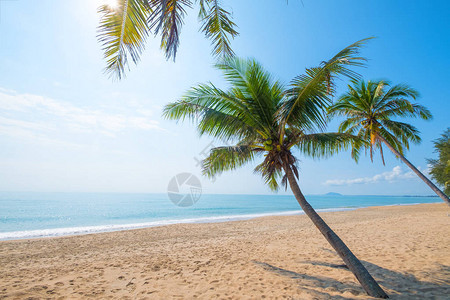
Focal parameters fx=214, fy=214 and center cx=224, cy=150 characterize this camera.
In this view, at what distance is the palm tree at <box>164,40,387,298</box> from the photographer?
4500 millimetres

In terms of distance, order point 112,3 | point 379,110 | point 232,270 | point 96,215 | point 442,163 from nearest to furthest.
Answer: point 112,3 → point 232,270 → point 379,110 → point 442,163 → point 96,215

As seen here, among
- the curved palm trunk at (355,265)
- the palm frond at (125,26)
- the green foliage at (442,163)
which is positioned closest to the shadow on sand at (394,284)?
the curved palm trunk at (355,265)

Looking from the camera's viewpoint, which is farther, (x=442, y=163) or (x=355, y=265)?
(x=442, y=163)

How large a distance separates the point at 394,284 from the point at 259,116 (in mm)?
4196

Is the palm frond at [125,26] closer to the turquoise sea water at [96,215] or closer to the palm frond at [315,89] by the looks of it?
the palm frond at [315,89]

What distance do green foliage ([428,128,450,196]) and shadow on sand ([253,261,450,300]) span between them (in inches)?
811

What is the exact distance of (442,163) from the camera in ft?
69.4

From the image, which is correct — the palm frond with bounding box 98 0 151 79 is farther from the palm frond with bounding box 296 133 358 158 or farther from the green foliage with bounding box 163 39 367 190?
the palm frond with bounding box 296 133 358 158

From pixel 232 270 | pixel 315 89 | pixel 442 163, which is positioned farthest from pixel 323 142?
pixel 442 163

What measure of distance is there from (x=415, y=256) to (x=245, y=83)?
6273mm

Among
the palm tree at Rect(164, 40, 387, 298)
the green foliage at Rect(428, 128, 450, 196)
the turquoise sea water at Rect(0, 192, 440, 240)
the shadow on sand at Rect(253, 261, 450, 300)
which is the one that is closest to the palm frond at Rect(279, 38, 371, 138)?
the palm tree at Rect(164, 40, 387, 298)

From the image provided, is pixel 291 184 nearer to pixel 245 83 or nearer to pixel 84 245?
pixel 245 83

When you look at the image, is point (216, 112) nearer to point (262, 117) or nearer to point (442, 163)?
point (262, 117)

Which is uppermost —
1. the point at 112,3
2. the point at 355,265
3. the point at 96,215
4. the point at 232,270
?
the point at 112,3
